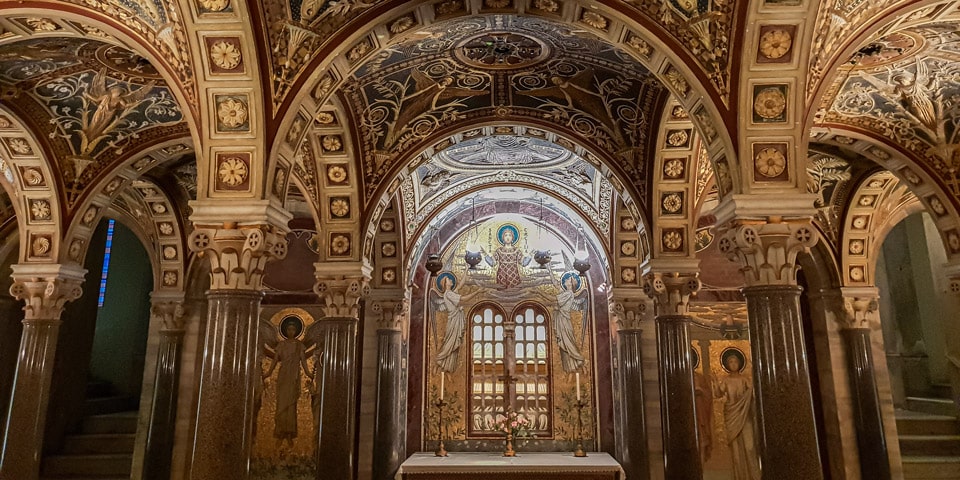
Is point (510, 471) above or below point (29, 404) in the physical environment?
below

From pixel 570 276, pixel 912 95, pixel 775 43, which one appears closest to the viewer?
pixel 775 43

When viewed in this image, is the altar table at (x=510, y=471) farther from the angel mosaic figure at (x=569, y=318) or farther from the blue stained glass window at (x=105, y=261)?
the blue stained glass window at (x=105, y=261)

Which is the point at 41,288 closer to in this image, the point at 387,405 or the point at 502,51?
the point at 387,405

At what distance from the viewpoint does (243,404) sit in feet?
18.5

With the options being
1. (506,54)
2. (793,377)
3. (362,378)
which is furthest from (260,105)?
(362,378)

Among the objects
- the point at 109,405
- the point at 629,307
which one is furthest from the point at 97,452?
the point at 629,307

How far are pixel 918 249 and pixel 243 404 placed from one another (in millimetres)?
16221

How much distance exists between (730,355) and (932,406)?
17.2 feet

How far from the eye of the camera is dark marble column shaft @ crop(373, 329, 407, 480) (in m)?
12.0

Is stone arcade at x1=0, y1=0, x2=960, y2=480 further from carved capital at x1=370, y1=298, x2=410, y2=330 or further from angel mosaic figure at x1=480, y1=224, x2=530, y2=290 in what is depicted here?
carved capital at x1=370, y1=298, x2=410, y2=330

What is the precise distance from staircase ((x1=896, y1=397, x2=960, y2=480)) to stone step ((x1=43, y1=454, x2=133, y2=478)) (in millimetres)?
16851

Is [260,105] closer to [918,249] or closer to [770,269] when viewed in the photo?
[770,269]

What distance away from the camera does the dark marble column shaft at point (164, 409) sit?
1262cm

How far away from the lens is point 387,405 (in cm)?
1244
